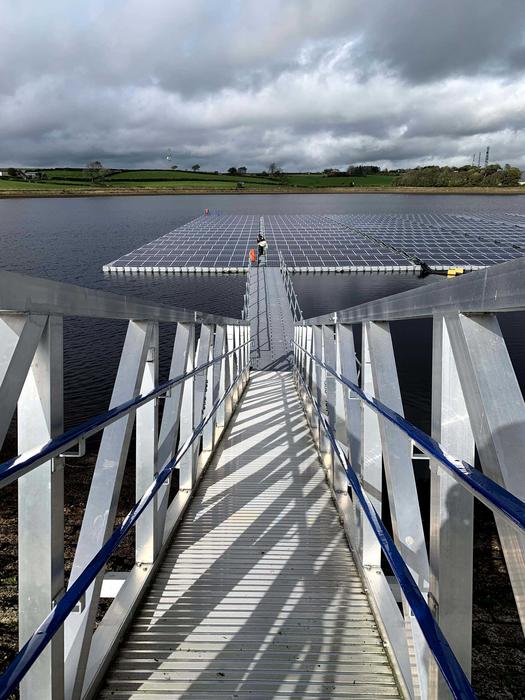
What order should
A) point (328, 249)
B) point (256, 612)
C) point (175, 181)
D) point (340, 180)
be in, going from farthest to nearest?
1. point (340, 180)
2. point (175, 181)
3. point (328, 249)
4. point (256, 612)

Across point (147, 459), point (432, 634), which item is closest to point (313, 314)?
point (147, 459)

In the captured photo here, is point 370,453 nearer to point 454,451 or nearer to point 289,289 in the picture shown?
point 454,451

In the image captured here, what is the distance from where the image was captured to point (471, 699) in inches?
45.1

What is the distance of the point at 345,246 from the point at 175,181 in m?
82.4

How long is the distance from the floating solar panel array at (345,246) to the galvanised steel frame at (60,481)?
29.6 metres

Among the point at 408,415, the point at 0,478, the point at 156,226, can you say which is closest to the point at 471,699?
the point at 0,478

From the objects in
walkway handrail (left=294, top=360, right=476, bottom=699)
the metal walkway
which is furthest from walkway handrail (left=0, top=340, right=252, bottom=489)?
the metal walkway

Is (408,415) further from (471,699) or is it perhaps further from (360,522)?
(471,699)

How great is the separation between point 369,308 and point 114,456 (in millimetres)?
1360

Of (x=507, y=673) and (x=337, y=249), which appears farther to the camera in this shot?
(x=337, y=249)

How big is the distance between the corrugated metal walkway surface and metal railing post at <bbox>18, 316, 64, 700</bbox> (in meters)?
0.70

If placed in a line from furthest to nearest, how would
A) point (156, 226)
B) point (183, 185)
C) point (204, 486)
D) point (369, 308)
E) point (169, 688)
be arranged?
1. point (183, 185)
2. point (156, 226)
3. point (204, 486)
4. point (369, 308)
5. point (169, 688)

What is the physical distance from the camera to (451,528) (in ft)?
5.27

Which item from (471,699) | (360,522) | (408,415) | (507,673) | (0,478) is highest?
(0,478)
